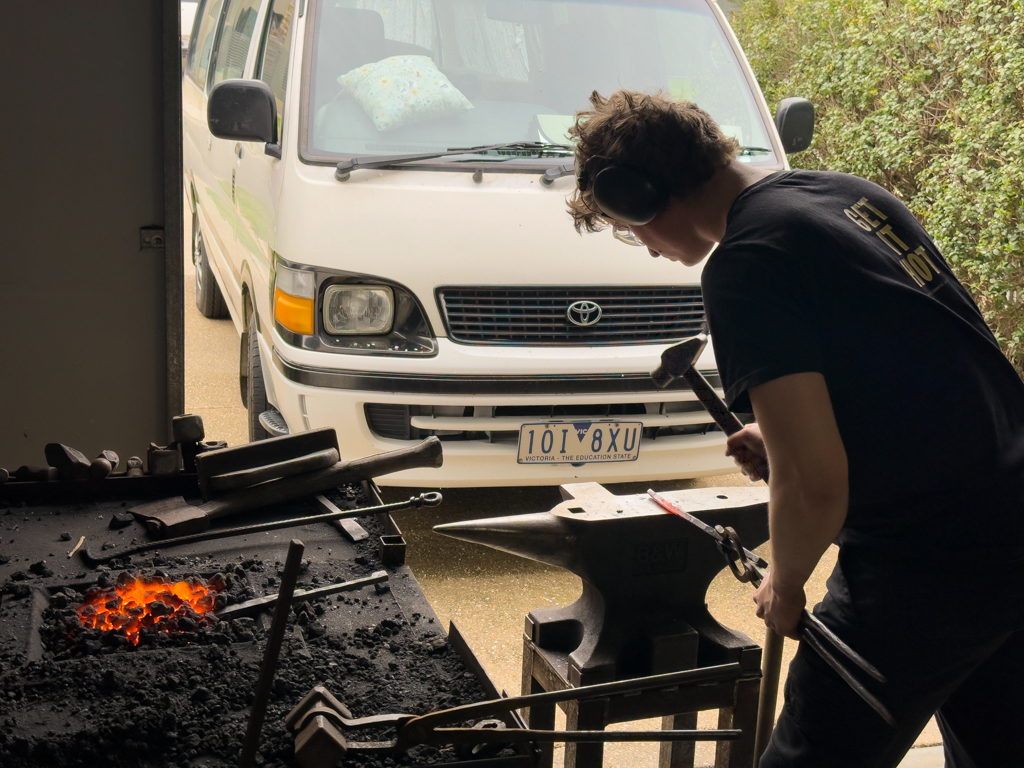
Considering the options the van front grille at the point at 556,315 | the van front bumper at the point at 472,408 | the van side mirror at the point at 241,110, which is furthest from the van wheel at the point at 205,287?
the van front grille at the point at 556,315

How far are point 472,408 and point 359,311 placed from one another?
0.56 meters

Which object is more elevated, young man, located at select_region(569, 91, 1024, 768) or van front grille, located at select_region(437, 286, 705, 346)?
young man, located at select_region(569, 91, 1024, 768)

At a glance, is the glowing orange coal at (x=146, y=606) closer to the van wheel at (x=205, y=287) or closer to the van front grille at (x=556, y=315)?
the van front grille at (x=556, y=315)

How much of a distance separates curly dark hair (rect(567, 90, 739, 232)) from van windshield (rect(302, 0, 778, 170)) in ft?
7.00

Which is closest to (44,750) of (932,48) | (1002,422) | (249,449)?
(249,449)

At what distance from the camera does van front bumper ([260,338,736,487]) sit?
368 cm

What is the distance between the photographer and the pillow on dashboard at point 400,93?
4027mm

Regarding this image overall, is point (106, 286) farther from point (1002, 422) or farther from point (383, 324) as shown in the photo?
point (1002, 422)

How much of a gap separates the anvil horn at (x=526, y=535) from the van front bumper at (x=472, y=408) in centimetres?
170

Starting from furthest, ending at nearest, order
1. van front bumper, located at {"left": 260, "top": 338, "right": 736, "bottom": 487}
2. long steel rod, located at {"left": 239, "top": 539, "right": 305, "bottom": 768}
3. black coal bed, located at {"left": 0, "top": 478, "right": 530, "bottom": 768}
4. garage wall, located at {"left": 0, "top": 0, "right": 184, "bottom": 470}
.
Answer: van front bumper, located at {"left": 260, "top": 338, "right": 736, "bottom": 487}, garage wall, located at {"left": 0, "top": 0, "right": 184, "bottom": 470}, black coal bed, located at {"left": 0, "top": 478, "right": 530, "bottom": 768}, long steel rod, located at {"left": 239, "top": 539, "right": 305, "bottom": 768}

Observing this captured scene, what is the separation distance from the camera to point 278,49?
4.48m

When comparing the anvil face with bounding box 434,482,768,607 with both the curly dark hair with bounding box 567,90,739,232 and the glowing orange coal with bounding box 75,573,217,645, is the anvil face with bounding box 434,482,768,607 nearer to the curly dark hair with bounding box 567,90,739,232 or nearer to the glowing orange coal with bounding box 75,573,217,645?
the glowing orange coal with bounding box 75,573,217,645

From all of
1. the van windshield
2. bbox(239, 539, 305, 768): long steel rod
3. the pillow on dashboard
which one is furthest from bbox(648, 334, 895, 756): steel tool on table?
the pillow on dashboard

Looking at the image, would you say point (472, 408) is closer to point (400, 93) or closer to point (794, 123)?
point (400, 93)
